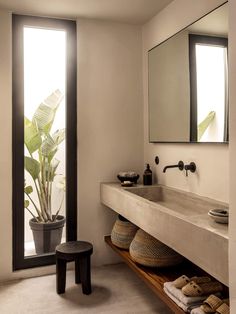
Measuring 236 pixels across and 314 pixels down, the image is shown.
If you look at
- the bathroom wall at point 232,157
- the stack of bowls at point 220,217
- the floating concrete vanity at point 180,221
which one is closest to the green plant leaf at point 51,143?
the floating concrete vanity at point 180,221

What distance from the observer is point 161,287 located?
2.03m

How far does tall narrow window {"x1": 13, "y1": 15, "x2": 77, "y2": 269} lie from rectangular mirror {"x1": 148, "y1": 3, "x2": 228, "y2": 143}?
842 millimetres

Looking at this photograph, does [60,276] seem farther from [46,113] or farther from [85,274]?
[46,113]

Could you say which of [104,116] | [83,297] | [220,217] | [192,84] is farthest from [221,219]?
[104,116]

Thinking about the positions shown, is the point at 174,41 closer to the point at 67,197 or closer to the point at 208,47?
the point at 208,47

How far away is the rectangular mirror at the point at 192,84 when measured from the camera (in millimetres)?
2121

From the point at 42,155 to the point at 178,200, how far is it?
53.7 inches

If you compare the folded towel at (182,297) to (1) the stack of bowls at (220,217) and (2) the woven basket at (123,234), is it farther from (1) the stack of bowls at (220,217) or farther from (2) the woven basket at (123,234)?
(2) the woven basket at (123,234)

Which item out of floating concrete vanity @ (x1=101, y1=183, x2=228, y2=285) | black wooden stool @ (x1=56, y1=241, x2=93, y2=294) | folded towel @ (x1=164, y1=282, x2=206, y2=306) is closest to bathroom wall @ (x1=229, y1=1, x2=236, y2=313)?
floating concrete vanity @ (x1=101, y1=183, x2=228, y2=285)

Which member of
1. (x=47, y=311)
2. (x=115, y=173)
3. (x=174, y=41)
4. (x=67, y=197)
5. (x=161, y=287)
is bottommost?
(x=47, y=311)

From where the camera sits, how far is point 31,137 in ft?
9.64

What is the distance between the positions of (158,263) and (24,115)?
5.97ft

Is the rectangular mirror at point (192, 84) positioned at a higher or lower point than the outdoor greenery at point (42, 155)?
higher

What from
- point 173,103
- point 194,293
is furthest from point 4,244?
point 173,103
